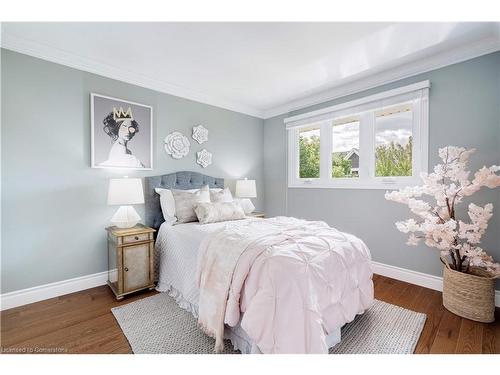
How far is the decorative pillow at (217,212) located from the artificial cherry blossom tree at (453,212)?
5.53 feet

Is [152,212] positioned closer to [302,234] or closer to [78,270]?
[78,270]

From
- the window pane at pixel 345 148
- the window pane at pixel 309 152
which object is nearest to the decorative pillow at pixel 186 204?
the window pane at pixel 309 152

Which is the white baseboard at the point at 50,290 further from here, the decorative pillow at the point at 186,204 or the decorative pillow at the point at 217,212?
the decorative pillow at the point at 217,212

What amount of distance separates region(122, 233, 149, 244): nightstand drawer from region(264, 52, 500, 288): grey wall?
238cm

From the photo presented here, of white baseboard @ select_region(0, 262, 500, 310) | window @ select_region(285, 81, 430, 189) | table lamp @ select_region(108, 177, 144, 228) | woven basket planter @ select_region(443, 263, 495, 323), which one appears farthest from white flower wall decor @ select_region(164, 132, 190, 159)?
woven basket planter @ select_region(443, 263, 495, 323)

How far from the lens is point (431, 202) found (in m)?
2.50

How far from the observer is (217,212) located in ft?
8.48

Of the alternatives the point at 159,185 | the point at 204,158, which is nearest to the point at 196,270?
the point at 159,185

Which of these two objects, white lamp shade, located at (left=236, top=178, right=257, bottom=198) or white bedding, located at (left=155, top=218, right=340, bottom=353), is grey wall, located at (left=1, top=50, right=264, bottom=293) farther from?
white lamp shade, located at (left=236, top=178, right=257, bottom=198)

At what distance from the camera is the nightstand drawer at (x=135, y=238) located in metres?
2.27

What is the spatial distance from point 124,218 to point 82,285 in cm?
85

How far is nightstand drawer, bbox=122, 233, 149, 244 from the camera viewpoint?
2.27m

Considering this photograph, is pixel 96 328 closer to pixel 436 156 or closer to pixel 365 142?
pixel 365 142
